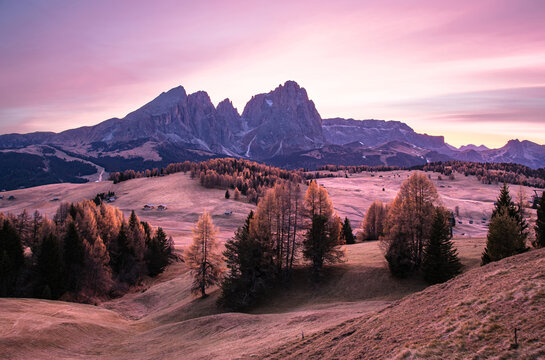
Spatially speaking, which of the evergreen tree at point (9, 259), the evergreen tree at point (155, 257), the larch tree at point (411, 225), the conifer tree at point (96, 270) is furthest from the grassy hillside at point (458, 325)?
the evergreen tree at point (155, 257)

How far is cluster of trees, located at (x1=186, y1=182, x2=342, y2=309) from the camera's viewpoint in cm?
4278

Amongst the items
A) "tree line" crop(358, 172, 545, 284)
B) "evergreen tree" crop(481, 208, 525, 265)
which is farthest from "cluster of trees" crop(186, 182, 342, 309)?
"evergreen tree" crop(481, 208, 525, 265)

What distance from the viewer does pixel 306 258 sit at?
45.5m

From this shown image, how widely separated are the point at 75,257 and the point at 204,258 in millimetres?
25739

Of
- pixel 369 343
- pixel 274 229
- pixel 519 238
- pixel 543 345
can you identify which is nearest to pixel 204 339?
pixel 369 343

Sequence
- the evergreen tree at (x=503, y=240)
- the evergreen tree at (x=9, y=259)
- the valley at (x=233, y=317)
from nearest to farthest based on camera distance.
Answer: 1. the valley at (x=233, y=317)
2. the evergreen tree at (x=503, y=240)
3. the evergreen tree at (x=9, y=259)

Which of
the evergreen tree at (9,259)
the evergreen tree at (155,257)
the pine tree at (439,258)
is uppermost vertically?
the pine tree at (439,258)

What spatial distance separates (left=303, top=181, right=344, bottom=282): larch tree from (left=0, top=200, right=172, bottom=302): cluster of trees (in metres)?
39.4

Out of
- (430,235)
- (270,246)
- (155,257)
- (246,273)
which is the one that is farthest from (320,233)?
(155,257)

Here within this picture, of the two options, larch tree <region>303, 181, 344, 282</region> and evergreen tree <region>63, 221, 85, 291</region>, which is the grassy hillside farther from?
evergreen tree <region>63, 221, 85, 291</region>

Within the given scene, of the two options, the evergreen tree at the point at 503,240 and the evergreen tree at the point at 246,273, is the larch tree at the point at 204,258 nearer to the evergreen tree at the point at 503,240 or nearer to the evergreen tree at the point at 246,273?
the evergreen tree at the point at 246,273

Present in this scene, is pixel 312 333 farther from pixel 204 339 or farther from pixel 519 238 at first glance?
pixel 519 238

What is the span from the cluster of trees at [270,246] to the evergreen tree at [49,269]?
23.2 metres

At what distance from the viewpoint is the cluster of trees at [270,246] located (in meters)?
42.8
